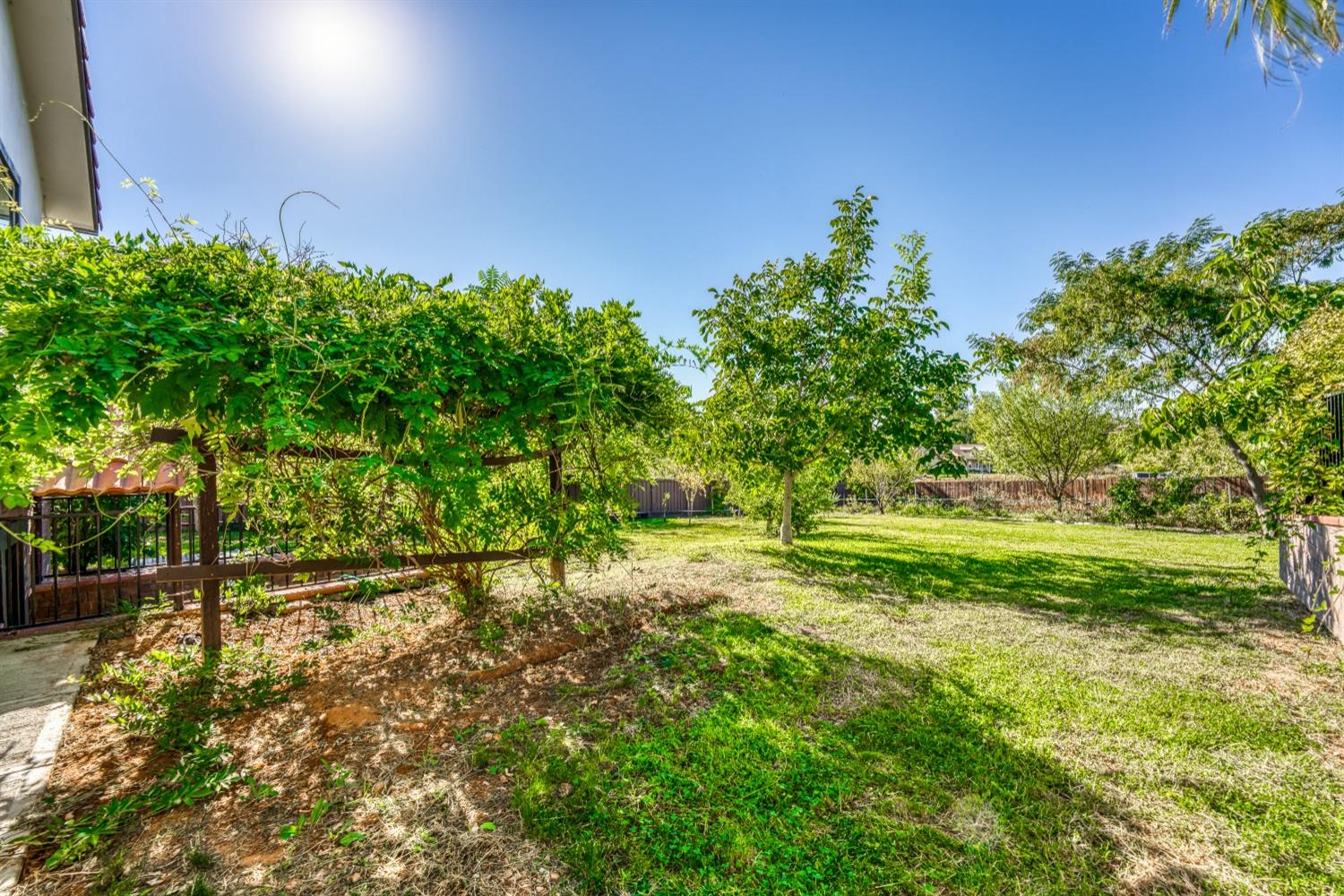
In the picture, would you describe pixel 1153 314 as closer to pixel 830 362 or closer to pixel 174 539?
pixel 830 362

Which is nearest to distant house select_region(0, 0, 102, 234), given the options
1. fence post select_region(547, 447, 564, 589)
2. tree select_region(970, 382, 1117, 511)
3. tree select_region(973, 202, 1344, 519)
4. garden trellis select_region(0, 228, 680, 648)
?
garden trellis select_region(0, 228, 680, 648)

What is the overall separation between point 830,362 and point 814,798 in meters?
6.24

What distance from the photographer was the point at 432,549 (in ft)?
13.1

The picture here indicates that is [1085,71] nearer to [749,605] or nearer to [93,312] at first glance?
[749,605]

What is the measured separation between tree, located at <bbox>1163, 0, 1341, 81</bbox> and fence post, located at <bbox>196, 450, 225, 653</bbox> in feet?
24.4

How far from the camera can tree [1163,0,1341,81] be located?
3.03 meters

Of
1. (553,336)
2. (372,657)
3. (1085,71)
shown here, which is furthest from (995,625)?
(1085,71)

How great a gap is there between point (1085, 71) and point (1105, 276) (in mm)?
7155

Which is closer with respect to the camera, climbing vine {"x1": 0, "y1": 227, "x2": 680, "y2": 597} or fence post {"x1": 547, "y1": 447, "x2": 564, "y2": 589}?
climbing vine {"x1": 0, "y1": 227, "x2": 680, "y2": 597}

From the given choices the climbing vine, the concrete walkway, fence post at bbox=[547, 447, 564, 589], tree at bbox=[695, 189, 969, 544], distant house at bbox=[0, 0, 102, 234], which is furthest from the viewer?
tree at bbox=[695, 189, 969, 544]

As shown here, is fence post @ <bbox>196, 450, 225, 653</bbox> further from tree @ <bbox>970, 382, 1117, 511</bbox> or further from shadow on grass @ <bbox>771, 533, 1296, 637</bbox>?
tree @ <bbox>970, 382, 1117, 511</bbox>

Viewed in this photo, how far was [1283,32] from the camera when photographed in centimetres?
314

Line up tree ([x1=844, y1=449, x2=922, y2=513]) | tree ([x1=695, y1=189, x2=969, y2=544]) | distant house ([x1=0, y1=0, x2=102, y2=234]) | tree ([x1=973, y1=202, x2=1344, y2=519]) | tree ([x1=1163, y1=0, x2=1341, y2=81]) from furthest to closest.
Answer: tree ([x1=844, y1=449, x2=922, y2=513])
tree ([x1=973, y1=202, x2=1344, y2=519])
tree ([x1=695, y1=189, x2=969, y2=544])
distant house ([x1=0, y1=0, x2=102, y2=234])
tree ([x1=1163, y1=0, x2=1341, y2=81])

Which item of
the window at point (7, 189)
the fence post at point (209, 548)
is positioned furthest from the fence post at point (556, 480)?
the window at point (7, 189)
